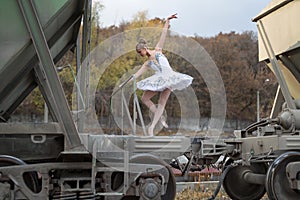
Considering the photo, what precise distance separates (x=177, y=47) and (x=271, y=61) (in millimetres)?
2508

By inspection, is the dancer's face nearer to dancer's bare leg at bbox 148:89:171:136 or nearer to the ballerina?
the ballerina

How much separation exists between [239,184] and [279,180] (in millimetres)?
1653

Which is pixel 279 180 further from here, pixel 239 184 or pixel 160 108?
pixel 160 108

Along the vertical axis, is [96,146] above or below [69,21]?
below

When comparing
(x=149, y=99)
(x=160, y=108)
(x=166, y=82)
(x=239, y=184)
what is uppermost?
(x=166, y=82)

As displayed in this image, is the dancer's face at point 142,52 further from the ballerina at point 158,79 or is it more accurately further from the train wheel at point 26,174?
the train wheel at point 26,174

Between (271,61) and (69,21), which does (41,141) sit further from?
(271,61)

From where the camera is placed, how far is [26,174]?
506cm

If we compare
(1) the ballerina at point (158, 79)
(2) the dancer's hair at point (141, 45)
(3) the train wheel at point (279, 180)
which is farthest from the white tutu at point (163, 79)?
(3) the train wheel at point (279, 180)

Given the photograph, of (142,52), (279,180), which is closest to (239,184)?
(279,180)

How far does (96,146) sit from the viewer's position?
485 centimetres

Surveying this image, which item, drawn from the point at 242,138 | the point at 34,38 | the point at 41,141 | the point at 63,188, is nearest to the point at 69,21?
the point at 34,38

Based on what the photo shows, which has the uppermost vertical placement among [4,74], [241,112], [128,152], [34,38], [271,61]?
[241,112]

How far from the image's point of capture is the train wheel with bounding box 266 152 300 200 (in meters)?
6.07
